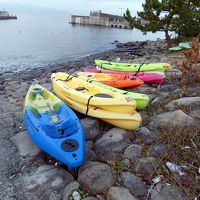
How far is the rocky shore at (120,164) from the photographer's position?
4508 mm

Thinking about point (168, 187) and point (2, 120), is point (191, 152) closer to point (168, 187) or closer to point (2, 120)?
point (168, 187)

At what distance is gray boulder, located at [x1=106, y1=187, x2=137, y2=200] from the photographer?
4.30m

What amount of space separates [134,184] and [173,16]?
1552cm

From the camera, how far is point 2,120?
7637 millimetres

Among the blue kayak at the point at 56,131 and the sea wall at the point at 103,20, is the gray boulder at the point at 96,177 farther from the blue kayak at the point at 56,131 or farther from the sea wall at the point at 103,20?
the sea wall at the point at 103,20

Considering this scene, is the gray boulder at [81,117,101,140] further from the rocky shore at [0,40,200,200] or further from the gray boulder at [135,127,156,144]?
the gray boulder at [135,127,156,144]

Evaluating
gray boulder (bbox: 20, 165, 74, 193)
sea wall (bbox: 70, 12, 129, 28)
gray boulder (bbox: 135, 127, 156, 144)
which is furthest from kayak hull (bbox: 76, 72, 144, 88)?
sea wall (bbox: 70, 12, 129, 28)

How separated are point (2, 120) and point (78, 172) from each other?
11.4 ft

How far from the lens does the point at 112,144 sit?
5.67 meters

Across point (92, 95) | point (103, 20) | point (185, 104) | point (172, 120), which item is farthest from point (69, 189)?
point (103, 20)

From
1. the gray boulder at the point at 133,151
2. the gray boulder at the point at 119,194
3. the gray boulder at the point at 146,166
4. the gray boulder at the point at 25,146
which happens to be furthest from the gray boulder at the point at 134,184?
the gray boulder at the point at 25,146

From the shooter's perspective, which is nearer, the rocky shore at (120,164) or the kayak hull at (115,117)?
the rocky shore at (120,164)

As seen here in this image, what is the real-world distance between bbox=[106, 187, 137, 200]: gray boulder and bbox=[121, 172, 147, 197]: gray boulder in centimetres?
11

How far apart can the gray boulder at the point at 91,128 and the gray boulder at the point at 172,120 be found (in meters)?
1.23
